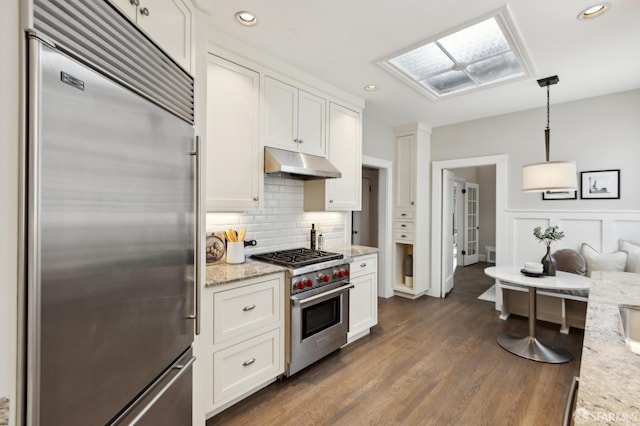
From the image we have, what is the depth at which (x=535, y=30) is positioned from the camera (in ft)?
7.14

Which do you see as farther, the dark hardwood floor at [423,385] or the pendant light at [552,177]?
the pendant light at [552,177]

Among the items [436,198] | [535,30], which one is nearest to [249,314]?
[535,30]

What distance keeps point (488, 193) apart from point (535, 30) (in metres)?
6.21

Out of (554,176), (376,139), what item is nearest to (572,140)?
(554,176)

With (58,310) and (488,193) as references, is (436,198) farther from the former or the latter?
(58,310)

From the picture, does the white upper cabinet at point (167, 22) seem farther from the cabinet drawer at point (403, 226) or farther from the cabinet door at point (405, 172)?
the cabinet drawer at point (403, 226)

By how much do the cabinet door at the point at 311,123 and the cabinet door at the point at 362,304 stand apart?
4.55 feet

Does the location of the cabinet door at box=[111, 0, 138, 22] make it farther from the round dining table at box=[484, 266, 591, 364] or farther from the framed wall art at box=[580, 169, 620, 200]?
the framed wall art at box=[580, 169, 620, 200]

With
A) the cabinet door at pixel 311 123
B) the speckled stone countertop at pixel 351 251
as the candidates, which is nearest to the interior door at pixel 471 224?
the speckled stone countertop at pixel 351 251

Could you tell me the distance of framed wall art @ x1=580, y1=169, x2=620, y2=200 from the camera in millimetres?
3334

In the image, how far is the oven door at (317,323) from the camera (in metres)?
2.35

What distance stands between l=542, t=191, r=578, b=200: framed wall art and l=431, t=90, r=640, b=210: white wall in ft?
0.17

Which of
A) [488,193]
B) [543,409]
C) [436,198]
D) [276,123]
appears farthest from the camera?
[488,193]

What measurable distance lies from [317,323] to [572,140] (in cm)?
373
